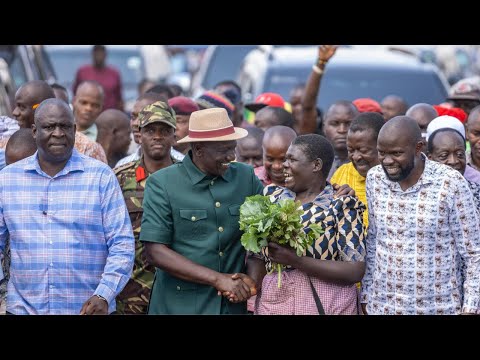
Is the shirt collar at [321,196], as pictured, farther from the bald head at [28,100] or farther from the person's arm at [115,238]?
the bald head at [28,100]

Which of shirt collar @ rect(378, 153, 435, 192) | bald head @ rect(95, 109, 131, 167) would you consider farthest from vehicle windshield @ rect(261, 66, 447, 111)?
shirt collar @ rect(378, 153, 435, 192)

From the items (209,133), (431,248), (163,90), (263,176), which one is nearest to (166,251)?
(209,133)

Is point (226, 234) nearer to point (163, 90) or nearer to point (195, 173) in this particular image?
point (195, 173)

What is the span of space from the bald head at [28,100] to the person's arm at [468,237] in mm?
3836

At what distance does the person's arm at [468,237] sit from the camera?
7039 mm

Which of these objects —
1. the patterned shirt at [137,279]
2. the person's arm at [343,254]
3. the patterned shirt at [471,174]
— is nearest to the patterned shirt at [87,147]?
the patterned shirt at [137,279]

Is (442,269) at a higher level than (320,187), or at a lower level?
lower

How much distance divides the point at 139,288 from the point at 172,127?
122cm

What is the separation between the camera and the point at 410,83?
13586mm

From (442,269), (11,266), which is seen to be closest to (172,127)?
(11,266)

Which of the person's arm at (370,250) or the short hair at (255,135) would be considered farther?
the short hair at (255,135)

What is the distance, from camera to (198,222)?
696 centimetres

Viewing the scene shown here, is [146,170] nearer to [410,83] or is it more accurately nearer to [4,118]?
[4,118]
